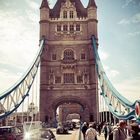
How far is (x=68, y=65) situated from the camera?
50.1 meters

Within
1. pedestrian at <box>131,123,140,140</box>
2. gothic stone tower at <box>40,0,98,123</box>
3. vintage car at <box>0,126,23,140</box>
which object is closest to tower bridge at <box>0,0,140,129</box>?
gothic stone tower at <box>40,0,98,123</box>

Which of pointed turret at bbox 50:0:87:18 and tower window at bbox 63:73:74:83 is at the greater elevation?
pointed turret at bbox 50:0:87:18

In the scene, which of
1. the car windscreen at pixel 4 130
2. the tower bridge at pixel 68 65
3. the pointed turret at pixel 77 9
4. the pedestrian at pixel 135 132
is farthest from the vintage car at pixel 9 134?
the pointed turret at pixel 77 9

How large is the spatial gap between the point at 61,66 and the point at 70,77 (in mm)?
2270

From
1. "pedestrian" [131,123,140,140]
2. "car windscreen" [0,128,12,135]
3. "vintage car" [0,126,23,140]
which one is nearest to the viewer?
"pedestrian" [131,123,140,140]

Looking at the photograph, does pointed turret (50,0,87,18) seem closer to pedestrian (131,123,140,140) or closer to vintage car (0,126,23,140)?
vintage car (0,126,23,140)

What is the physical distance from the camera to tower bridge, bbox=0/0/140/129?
4791cm

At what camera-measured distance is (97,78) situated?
49.6 m

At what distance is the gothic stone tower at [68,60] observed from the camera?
4825 centimetres

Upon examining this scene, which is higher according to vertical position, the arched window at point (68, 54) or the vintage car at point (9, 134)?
the arched window at point (68, 54)

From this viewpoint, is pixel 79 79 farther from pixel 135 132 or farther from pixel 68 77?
pixel 135 132

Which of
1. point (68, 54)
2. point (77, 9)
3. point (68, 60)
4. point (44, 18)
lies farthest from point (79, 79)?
point (77, 9)

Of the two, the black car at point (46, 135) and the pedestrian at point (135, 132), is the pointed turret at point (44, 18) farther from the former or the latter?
the pedestrian at point (135, 132)

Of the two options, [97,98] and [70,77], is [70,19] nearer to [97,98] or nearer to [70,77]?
[70,77]
